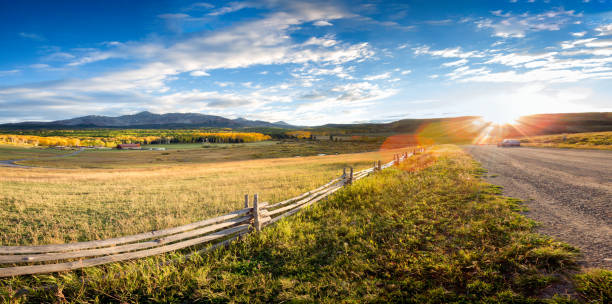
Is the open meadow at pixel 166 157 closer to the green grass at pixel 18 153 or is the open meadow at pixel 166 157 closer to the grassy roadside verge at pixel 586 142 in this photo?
the green grass at pixel 18 153

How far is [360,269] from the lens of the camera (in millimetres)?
4902

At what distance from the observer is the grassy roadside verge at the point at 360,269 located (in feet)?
13.5

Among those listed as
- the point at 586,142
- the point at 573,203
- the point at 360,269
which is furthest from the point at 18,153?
the point at 586,142

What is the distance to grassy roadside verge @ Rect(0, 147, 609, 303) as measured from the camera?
4.12 meters

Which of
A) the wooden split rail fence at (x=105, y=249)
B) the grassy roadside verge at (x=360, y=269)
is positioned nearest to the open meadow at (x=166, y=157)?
the wooden split rail fence at (x=105, y=249)

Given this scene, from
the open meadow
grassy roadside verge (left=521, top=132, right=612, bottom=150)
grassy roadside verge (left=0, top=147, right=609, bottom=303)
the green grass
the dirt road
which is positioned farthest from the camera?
the green grass

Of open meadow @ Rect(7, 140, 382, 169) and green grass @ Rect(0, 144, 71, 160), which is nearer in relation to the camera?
open meadow @ Rect(7, 140, 382, 169)

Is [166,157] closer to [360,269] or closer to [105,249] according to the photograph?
[105,249]

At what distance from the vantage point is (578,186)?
1005 cm

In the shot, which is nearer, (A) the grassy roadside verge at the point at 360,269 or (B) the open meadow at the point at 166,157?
(A) the grassy roadside verge at the point at 360,269

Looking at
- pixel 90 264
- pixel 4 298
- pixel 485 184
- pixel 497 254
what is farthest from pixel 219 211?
pixel 485 184

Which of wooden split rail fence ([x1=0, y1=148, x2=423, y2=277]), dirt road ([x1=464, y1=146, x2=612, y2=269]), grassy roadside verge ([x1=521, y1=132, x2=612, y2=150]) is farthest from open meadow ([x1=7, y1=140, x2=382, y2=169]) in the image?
dirt road ([x1=464, y1=146, x2=612, y2=269])

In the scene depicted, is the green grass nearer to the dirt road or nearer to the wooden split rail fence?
the wooden split rail fence

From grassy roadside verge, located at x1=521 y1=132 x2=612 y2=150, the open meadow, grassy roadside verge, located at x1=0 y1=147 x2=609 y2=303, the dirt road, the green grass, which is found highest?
grassy roadside verge, located at x1=521 y1=132 x2=612 y2=150
